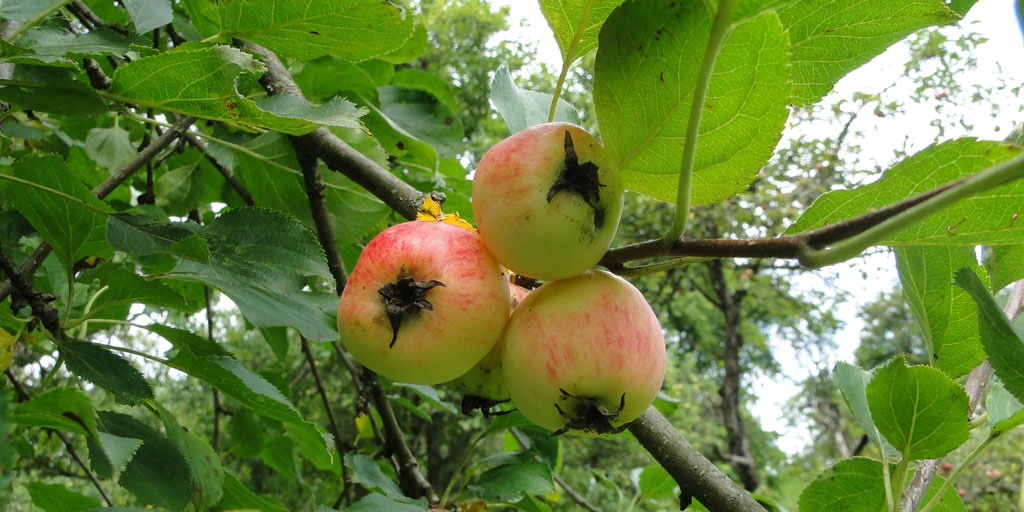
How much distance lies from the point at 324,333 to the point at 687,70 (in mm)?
630

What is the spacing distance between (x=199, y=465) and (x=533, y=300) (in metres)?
0.49

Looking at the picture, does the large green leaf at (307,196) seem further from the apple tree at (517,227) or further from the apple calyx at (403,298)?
the apple calyx at (403,298)

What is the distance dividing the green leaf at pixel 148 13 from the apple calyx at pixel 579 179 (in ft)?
2.32

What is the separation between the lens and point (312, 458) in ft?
5.44

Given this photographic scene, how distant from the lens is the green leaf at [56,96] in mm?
779

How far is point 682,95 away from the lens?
0.61 metres

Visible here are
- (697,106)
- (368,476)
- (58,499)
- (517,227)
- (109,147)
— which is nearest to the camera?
(697,106)

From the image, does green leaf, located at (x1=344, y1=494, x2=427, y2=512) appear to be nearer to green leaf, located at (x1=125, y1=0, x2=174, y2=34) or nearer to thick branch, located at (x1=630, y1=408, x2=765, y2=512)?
thick branch, located at (x1=630, y1=408, x2=765, y2=512)

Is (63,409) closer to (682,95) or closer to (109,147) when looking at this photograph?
(682,95)

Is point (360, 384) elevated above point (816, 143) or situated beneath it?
situated beneath


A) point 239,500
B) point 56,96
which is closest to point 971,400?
point 239,500

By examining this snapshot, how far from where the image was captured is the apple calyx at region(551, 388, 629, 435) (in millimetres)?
656

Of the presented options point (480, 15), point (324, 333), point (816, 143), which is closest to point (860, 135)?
point (816, 143)

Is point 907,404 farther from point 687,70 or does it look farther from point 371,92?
point 371,92
